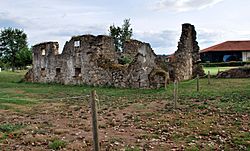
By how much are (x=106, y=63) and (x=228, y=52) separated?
4278 cm

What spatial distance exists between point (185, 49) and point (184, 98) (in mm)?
14523

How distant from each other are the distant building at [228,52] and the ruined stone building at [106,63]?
32.1 metres

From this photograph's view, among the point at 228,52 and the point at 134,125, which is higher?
the point at 228,52

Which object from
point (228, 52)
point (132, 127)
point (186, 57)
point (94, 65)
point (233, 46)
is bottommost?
point (132, 127)

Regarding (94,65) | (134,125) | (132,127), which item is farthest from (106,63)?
(132,127)

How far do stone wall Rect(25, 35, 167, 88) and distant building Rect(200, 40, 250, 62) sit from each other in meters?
36.5

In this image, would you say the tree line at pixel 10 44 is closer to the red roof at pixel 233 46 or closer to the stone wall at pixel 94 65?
the stone wall at pixel 94 65

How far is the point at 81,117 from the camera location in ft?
38.7

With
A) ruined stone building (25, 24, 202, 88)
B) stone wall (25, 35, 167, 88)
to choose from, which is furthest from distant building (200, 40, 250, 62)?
stone wall (25, 35, 167, 88)

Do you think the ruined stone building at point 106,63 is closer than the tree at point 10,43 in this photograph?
Yes

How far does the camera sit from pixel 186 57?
3008cm

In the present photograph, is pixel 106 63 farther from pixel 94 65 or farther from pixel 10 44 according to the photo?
pixel 10 44

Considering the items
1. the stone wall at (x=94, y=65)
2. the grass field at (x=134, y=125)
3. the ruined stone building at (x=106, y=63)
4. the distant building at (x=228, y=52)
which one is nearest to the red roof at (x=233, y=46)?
the distant building at (x=228, y=52)

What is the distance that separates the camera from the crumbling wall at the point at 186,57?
29.0 metres
